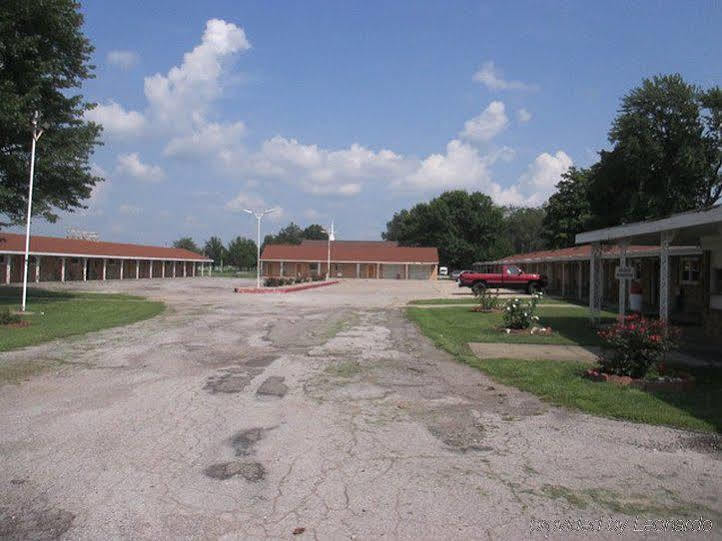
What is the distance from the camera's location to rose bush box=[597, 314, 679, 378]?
8875 mm

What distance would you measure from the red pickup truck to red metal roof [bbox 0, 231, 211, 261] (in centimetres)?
3059

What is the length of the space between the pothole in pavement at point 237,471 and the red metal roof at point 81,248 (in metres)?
40.6

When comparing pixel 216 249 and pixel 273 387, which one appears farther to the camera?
pixel 216 249

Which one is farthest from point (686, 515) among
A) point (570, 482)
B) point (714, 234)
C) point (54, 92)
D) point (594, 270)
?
point (54, 92)

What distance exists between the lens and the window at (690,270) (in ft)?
71.6

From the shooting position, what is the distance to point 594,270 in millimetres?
18531

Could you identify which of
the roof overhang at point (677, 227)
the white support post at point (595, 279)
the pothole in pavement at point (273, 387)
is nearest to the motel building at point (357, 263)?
the white support post at point (595, 279)

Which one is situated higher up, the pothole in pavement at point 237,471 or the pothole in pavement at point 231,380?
the pothole in pavement at point 231,380

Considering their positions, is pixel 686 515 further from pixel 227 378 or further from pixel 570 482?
pixel 227 378

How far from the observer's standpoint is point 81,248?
181ft

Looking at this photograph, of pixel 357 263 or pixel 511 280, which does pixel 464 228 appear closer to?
pixel 357 263

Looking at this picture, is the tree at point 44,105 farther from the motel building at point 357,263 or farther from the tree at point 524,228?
the tree at point 524,228

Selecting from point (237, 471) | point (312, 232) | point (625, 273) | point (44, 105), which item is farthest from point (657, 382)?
point (312, 232)

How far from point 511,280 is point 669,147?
52.7ft
